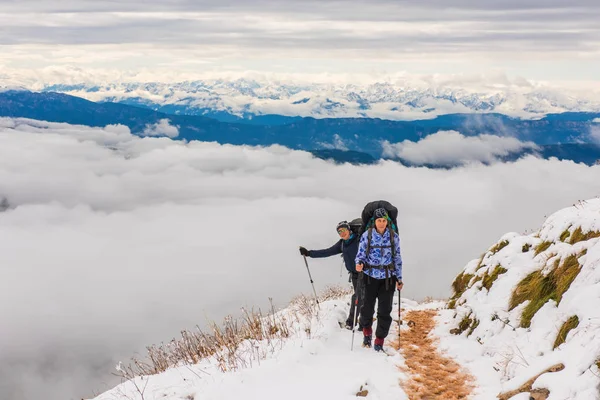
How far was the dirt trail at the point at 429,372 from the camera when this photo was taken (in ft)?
25.0

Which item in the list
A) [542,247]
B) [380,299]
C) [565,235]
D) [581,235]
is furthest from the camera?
[542,247]

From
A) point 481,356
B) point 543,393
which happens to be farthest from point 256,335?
point 543,393

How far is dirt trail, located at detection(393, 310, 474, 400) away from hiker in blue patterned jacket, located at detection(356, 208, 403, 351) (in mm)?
938

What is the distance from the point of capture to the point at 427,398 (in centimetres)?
742

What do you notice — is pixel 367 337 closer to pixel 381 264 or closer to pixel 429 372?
pixel 429 372

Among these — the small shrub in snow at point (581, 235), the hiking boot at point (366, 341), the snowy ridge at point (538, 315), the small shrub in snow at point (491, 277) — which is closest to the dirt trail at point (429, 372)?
the snowy ridge at point (538, 315)

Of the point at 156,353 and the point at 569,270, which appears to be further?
the point at 156,353

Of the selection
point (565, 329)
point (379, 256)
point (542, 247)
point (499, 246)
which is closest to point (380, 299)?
point (379, 256)

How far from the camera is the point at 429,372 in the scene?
28.4ft

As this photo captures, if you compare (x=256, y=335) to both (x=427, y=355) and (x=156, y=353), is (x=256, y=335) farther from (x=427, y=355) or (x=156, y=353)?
(x=427, y=355)

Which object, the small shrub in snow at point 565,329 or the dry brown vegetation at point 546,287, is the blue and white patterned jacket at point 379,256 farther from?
the small shrub in snow at point 565,329

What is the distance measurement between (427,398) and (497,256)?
250 inches

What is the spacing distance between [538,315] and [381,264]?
2904 mm

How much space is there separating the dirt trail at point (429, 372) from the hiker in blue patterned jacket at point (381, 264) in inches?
36.9
